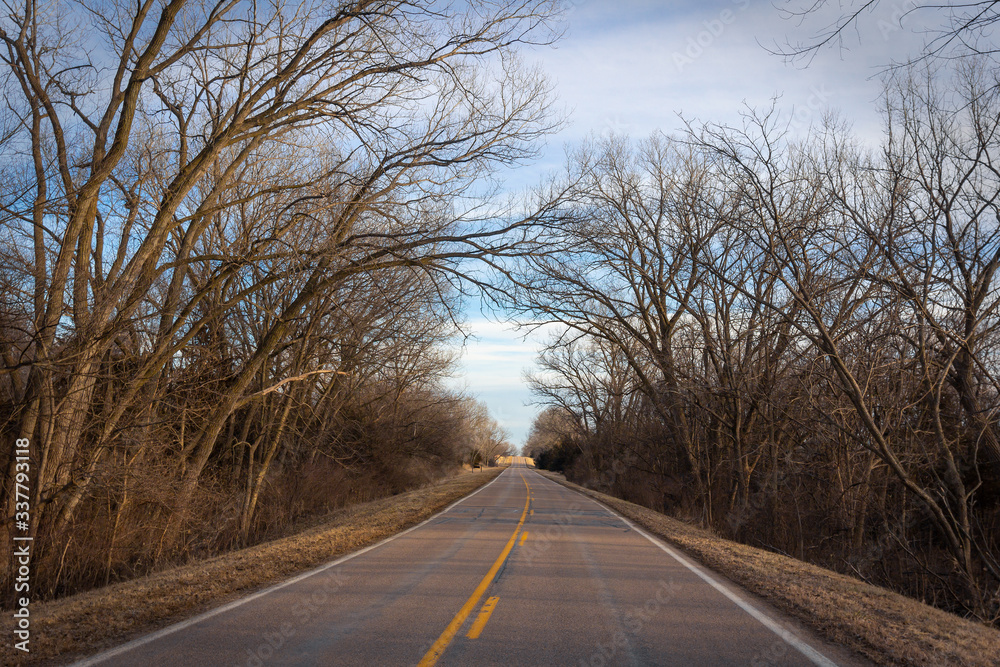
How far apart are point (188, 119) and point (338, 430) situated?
17.9 metres

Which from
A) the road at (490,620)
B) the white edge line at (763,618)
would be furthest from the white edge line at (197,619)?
the white edge line at (763,618)

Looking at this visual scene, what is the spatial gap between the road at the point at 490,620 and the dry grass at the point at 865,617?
13.0 inches

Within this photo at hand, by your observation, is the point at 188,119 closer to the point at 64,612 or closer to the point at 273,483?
the point at 64,612

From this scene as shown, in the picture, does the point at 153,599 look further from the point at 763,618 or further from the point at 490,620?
the point at 763,618

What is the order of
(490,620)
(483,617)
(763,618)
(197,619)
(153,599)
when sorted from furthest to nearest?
(153,599), (763,618), (483,617), (490,620), (197,619)

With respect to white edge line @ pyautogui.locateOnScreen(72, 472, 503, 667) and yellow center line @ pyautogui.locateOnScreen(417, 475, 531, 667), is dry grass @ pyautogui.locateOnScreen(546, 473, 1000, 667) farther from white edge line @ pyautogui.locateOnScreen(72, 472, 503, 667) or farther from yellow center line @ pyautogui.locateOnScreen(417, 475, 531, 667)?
white edge line @ pyautogui.locateOnScreen(72, 472, 503, 667)

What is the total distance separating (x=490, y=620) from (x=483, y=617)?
0.42 ft

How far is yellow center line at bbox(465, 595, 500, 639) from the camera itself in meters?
5.63

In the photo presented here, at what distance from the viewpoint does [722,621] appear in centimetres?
625

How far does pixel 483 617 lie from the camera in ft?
20.4

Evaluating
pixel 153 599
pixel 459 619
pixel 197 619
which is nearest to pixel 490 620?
pixel 459 619

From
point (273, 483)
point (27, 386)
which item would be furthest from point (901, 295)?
point (273, 483)

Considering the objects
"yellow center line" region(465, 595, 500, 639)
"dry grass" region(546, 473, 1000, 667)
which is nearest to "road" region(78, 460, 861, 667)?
"yellow center line" region(465, 595, 500, 639)

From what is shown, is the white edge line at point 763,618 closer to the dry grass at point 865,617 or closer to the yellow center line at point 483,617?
the dry grass at point 865,617
